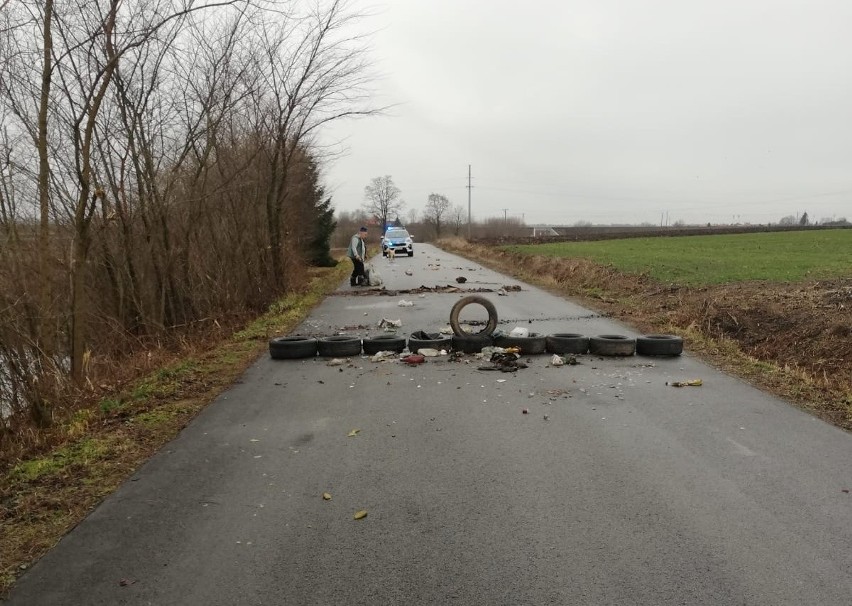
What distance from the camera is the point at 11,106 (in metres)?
9.52

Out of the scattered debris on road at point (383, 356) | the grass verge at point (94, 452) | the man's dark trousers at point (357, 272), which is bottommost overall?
the scattered debris on road at point (383, 356)

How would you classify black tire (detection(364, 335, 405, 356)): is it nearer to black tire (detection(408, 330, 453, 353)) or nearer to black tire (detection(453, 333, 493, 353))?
black tire (detection(408, 330, 453, 353))

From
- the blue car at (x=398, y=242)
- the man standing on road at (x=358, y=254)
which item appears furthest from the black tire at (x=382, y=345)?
the blue car at (x=398, y=242)

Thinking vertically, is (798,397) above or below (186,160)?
below

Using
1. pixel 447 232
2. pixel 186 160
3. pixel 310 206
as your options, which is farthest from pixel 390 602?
pixel 447 232

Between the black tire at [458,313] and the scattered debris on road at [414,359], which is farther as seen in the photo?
the black tire at [458,313]

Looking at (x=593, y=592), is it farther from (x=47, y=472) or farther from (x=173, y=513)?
(x=47, y=472)

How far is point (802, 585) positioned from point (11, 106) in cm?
1168

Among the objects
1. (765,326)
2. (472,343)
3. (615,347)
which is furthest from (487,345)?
(765,326)

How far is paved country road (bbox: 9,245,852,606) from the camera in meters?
3.14

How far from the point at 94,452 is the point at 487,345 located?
5.77 meters

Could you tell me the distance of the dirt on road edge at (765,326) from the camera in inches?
281

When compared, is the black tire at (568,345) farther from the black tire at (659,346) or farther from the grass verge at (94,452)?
the grass verge at (94,452)

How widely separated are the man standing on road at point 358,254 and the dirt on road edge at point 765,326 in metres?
6.64
